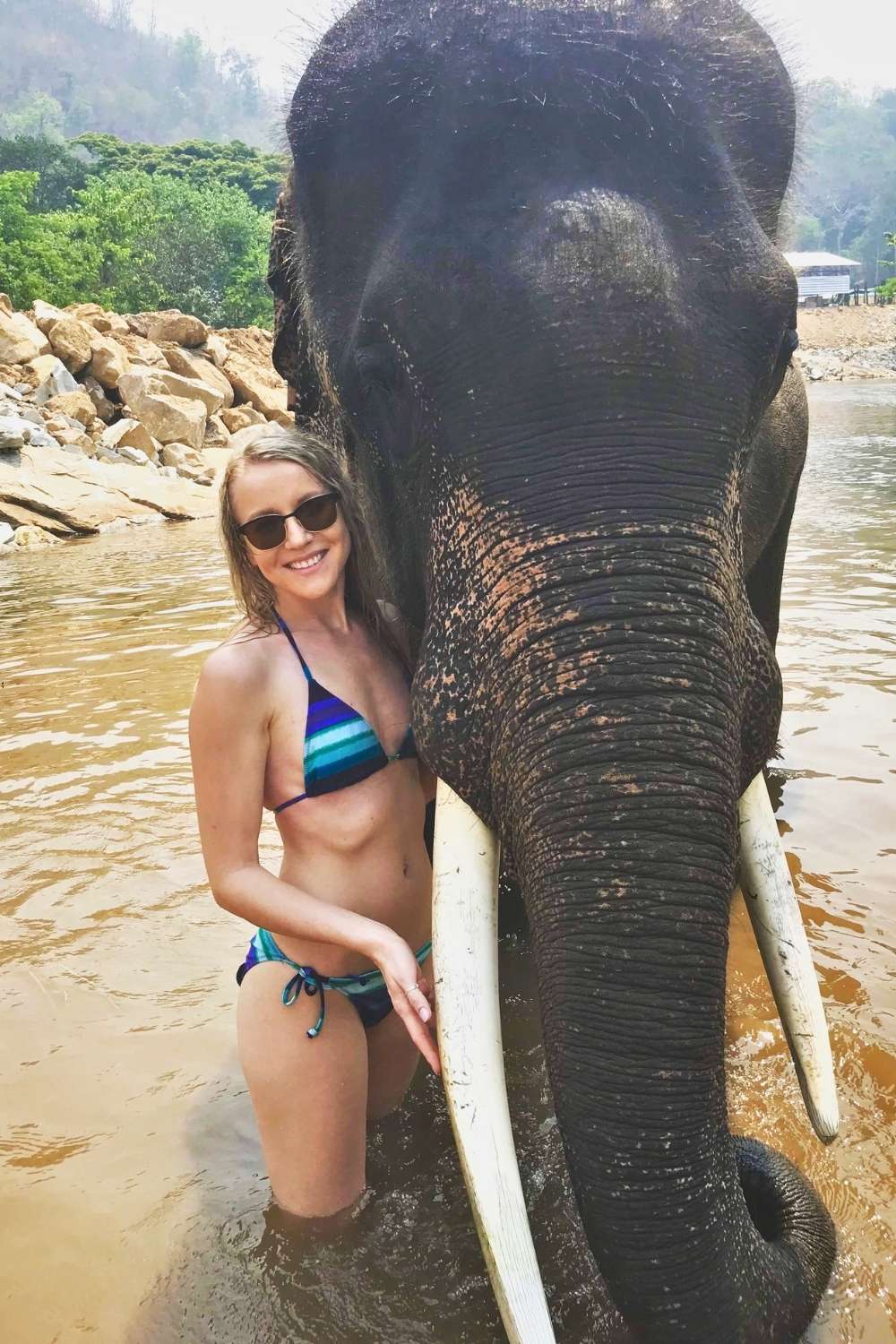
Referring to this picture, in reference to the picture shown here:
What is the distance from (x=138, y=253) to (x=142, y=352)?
17.2 m

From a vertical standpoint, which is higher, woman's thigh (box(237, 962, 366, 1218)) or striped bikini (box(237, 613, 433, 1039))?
striped bikini (box(237, 613, 433, 1039))

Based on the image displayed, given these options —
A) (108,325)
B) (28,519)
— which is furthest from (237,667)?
(108,325)

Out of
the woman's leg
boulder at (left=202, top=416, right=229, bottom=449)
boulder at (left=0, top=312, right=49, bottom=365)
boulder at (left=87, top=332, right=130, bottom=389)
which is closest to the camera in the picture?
the woman's leg

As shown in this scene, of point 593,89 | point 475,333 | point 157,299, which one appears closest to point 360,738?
point 475,333

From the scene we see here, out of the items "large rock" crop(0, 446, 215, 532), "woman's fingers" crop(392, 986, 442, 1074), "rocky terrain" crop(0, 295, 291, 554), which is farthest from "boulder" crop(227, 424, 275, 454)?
"large rock" crop(0, 446, 215, 532)

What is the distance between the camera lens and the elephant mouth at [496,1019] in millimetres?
1603

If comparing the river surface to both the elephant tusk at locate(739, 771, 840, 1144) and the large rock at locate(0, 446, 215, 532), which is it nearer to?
the elephant tusk at locate(739, 771, 840, 1144)

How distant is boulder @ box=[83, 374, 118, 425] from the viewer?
21.3 m

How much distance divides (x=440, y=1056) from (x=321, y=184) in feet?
6.08

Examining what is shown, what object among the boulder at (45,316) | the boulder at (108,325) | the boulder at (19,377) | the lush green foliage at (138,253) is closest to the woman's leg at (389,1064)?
the boulder at (19,377)

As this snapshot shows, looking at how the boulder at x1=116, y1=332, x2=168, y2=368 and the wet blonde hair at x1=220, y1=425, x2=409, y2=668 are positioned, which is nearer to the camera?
the wet blonde hair at x1=220, y1=425, x2=409, y2=668

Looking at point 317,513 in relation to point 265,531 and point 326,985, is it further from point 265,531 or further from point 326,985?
point 326,985

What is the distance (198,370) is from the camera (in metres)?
24.8

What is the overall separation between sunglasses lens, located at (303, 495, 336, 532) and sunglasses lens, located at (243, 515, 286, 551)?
46mm
